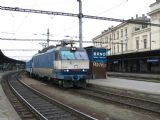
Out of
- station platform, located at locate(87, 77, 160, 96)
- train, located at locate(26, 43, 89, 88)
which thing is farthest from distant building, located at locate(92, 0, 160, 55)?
train, located at locate(26, 43, 89, 88)

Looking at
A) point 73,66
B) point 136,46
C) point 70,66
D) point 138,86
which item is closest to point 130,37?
point 136,46

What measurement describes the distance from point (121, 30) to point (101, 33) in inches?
598

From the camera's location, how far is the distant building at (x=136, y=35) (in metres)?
61.0

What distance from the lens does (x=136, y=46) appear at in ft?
239

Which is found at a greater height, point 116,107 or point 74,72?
point 74,72

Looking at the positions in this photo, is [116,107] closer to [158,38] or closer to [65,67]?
[65,67]

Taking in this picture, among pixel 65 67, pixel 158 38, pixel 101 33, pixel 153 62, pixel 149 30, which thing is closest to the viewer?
pixel 65 67

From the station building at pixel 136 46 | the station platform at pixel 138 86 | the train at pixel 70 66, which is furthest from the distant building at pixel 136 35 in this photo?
the train at pixel 70 66

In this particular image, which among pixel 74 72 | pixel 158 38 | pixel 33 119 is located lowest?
pixel 33 119

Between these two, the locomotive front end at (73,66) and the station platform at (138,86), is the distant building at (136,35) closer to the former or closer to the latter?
the station platform at (138,86)

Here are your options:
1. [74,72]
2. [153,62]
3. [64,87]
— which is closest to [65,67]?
[74,72]

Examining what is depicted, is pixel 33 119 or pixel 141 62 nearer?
pixel 33 119

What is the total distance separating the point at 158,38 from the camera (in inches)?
2357

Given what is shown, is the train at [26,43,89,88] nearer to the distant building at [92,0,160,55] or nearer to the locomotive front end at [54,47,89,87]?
the locomotive front end at [54,47,89,87]
